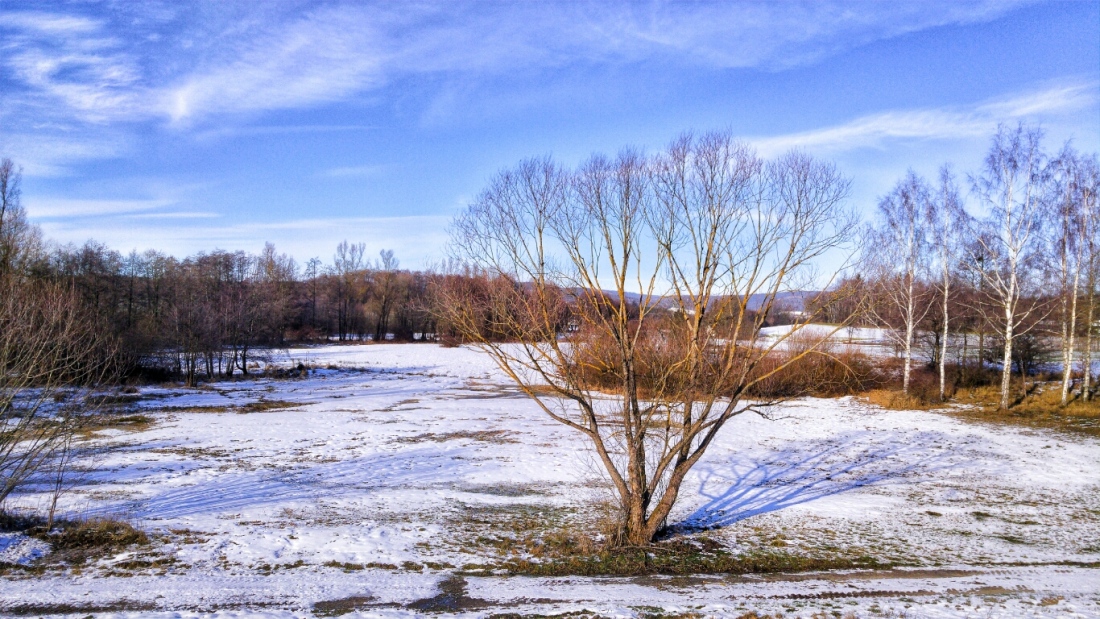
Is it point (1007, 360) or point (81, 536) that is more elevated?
point (1007, 360)

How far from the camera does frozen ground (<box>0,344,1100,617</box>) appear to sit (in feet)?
26.9

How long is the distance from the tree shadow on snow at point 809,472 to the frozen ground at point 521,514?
96mm

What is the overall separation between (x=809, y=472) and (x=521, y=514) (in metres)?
8.94

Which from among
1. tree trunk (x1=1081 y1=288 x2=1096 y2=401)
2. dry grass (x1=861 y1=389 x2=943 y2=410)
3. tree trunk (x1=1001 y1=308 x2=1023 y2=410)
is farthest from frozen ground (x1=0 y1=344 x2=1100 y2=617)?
tree trunk (x1=1081 y1=288 x2=1096 y2=401)

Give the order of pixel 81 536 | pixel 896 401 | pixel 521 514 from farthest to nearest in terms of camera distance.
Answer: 1. pixel 896 401
2. pixel 521 514
3. pixel 81 536

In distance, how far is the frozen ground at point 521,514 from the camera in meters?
8.20

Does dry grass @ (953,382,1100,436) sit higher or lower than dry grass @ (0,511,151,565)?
higher

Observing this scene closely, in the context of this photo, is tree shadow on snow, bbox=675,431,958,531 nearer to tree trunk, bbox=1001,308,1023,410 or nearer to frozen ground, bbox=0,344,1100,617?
frozen ground, bbox=0,344,1100,617

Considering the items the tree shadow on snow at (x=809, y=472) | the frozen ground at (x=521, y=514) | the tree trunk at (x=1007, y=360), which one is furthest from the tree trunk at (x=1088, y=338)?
the tree shadow on snow at (x=809, y=472)

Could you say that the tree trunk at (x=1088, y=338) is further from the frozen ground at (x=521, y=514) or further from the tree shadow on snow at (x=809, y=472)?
the tree shadow on snow at (x=809, y=472)

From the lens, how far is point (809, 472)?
17.1 m

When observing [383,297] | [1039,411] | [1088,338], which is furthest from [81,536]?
[383,297]

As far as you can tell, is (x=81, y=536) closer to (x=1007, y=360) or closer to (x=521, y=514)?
(x=521, y=514)

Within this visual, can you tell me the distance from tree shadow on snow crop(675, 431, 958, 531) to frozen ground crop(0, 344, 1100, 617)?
10 cm
